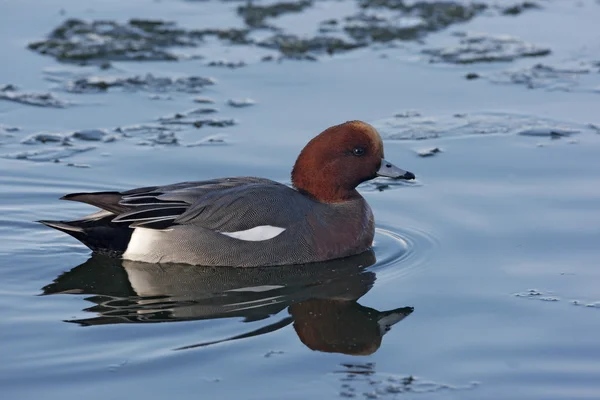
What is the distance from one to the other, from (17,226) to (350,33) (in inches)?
220

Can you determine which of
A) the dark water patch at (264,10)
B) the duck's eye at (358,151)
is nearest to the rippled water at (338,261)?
the dark water patch at (264,10)

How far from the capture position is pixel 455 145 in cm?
978

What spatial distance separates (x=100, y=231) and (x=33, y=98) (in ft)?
10.8

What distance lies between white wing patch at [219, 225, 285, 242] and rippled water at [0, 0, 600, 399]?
0.81ft

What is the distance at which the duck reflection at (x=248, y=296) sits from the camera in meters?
6.49

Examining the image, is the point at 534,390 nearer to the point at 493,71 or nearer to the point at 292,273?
the point at 292,273

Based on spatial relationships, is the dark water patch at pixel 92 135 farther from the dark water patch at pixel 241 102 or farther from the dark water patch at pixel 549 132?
the dark water patch at pixel 549 132

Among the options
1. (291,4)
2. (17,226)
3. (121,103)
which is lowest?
(17,226)

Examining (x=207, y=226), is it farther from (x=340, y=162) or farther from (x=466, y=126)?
(x=466, y=126)

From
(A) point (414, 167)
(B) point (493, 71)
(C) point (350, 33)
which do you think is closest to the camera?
(A) point (414, 167)

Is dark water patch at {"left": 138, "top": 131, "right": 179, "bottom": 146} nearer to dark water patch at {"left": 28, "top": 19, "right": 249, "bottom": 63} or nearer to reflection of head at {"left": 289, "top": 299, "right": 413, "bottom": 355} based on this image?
dark water patch at {"left": 28, "top": 19, "right": 249, "bottom": 63}

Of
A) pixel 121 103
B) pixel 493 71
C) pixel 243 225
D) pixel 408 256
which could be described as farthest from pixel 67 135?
pixel 493 71

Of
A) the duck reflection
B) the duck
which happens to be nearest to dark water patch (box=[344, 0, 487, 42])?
the duck

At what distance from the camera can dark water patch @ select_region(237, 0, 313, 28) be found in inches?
514
